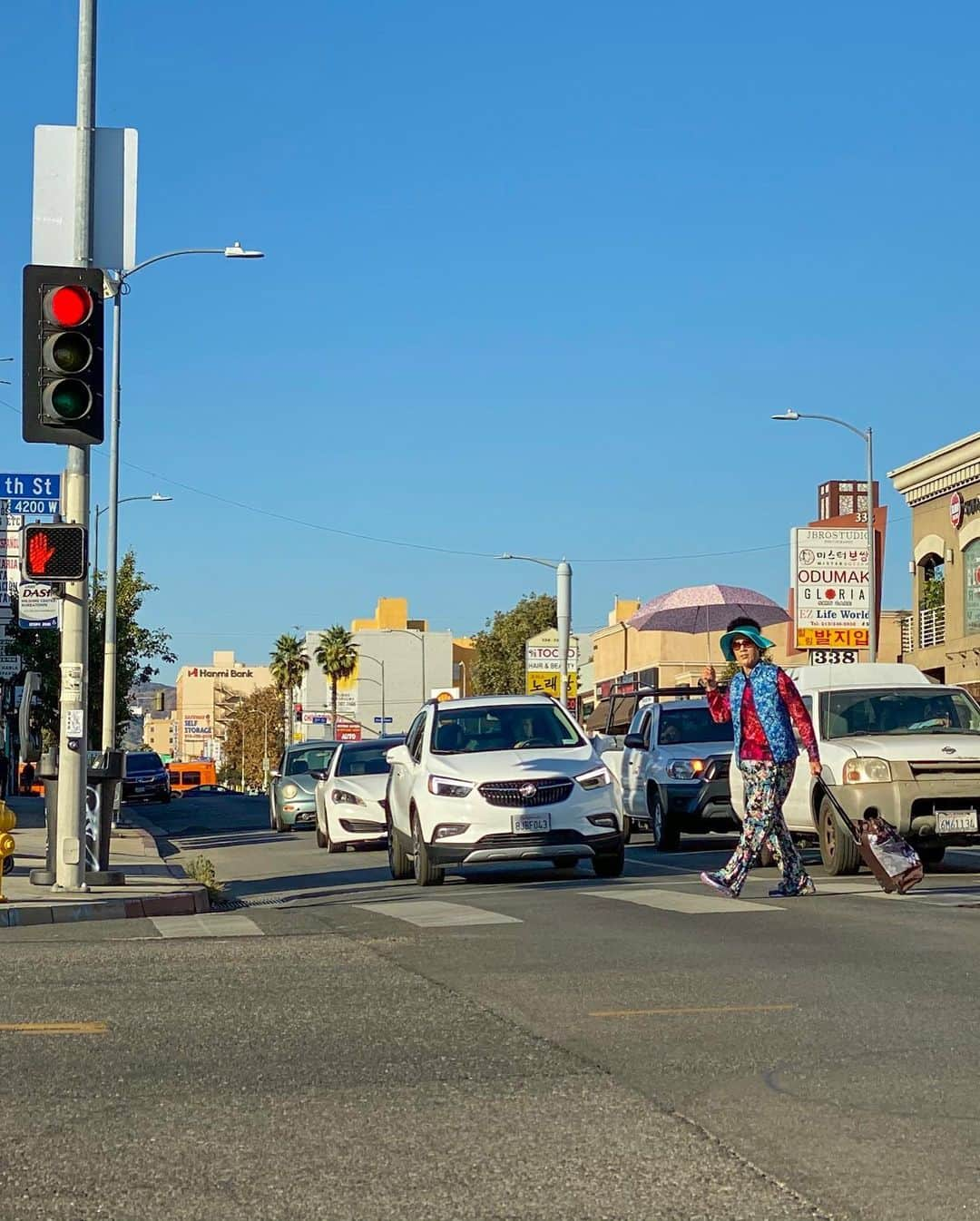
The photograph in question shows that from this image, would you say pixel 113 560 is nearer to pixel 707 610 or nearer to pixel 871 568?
pixel 871 568

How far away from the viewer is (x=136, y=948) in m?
10.9

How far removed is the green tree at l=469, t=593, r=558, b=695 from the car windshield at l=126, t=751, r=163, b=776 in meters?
37.7

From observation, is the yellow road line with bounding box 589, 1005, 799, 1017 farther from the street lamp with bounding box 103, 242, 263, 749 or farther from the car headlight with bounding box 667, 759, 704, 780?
the street lamp with bounding box 103, 242, 263, 749

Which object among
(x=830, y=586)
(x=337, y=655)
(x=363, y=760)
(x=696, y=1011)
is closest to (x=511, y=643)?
(x=337, y=655)

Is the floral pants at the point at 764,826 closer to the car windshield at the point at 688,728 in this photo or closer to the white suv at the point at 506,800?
the white suv at the point at 506,800

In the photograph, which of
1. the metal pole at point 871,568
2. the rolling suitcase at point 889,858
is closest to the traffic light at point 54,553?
the rolling suitcase at point 889,858

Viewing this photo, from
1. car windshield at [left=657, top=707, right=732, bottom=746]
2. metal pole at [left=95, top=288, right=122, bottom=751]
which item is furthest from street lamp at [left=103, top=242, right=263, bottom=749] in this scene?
car windshield at [left=657, top=707, right=732, bottom=746]

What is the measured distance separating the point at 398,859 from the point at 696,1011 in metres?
10.7

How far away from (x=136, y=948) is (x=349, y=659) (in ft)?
347

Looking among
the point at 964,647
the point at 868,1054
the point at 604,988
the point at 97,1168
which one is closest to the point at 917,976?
the point at 604,988

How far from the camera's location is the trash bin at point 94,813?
614 inches

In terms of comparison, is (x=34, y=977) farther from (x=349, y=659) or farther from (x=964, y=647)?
(x=349, y=659)

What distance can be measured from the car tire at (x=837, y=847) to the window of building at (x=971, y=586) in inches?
1182

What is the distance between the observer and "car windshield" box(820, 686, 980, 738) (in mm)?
17594
